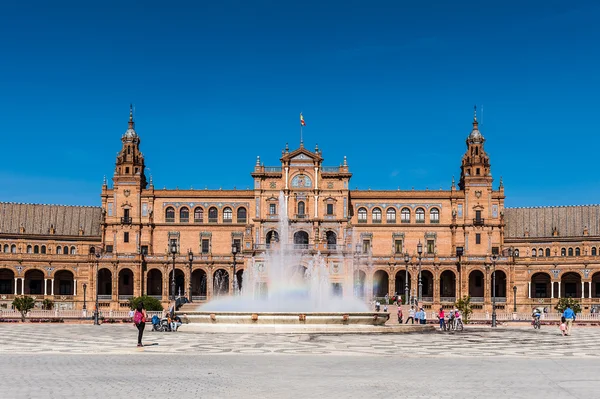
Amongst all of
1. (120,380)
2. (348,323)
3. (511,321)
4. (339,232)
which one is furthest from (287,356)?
(339,232)

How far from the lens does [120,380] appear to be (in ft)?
66.3

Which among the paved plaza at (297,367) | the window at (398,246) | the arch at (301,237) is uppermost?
the arch at (301,237)

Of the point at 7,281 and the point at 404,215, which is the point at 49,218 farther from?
the point at 404,215

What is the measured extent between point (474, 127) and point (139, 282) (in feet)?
154

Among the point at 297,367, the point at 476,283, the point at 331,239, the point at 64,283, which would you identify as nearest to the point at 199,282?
the point at 64,283

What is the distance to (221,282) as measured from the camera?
326ft

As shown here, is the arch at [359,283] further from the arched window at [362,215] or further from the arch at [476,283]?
the arch at [476,283]

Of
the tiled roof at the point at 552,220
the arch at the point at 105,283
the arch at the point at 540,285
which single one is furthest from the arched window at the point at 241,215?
the arch at the point at 540,285

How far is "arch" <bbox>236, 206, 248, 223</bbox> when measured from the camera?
104 meters

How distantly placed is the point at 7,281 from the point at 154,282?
18054mm

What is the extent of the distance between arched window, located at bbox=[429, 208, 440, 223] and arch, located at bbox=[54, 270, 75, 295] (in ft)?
150

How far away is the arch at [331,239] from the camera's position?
9781 cm

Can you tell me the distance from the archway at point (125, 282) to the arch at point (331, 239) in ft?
81.2

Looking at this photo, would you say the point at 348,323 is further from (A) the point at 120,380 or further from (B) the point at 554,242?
(B) the point at 554,242
